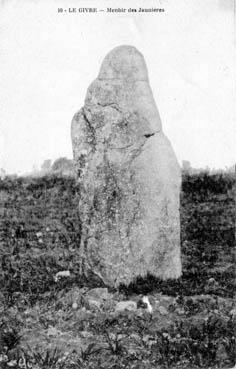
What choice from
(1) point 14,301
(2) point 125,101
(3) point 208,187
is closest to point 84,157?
(2) point 125,101

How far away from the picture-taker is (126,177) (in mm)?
6793

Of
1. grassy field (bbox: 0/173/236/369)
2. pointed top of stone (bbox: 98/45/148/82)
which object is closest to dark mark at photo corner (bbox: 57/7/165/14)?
pointed top of stone (bbox: 98/45/148/82)

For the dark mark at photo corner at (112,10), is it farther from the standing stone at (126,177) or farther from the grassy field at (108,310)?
the grassy field at (108,310)

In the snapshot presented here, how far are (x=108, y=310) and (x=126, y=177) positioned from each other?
155cm

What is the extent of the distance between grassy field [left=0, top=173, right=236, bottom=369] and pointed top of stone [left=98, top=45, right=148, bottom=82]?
149 cm

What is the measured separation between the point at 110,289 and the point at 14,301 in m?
1.12

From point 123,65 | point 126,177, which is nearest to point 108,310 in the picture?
point 126,177

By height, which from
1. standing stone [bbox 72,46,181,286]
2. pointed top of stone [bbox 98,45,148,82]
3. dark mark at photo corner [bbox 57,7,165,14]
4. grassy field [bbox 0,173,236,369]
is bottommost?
grassy field [bbox 0,173,236,369]

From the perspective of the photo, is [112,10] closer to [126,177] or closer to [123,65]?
[123,65]

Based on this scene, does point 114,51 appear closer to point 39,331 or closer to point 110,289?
point 110,289

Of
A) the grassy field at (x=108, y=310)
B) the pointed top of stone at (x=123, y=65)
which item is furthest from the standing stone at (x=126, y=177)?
the grassy field at (x=108, y=310)

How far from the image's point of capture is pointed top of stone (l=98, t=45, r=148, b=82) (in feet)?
22.6

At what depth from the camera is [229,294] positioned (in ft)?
22.1

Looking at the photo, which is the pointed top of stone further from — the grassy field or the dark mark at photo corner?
the grassy field
